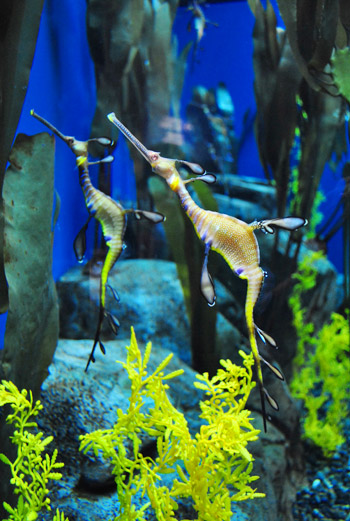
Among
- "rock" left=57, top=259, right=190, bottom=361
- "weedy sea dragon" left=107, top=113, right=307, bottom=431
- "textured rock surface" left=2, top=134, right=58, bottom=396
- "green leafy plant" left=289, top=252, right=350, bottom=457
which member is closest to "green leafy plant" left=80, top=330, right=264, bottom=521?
"weedy sea dragon" left=107, top=113, right=307, bottom=431

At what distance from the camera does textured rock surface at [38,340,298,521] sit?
4.81 ft

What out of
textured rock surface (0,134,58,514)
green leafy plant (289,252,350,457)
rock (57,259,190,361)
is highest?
textured rock surface (0,134,58,514)

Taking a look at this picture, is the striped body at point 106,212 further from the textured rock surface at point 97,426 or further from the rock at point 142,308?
the textured rock surface at point 97,426

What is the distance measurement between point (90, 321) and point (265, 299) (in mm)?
1098

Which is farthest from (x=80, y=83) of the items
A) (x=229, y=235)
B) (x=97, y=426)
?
(x=97, y=426)

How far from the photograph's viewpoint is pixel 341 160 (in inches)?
99.8

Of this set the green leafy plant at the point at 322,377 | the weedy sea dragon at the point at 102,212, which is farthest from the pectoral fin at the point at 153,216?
the green leafy plant at the point at 322,377

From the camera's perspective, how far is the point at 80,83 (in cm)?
190

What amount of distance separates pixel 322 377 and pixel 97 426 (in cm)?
157

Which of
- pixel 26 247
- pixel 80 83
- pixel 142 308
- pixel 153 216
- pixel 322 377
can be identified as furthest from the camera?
pixel 322 377

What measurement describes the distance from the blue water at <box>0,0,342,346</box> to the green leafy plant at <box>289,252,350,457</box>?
511 mm

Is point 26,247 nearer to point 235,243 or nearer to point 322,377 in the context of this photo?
point 235,243

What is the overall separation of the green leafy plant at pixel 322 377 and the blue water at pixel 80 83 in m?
0.51

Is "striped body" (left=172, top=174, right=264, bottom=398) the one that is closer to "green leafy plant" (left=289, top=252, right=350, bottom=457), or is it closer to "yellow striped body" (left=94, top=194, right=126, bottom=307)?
"yellow striped body" (left=94, top=194, right=126, bottom=307)
